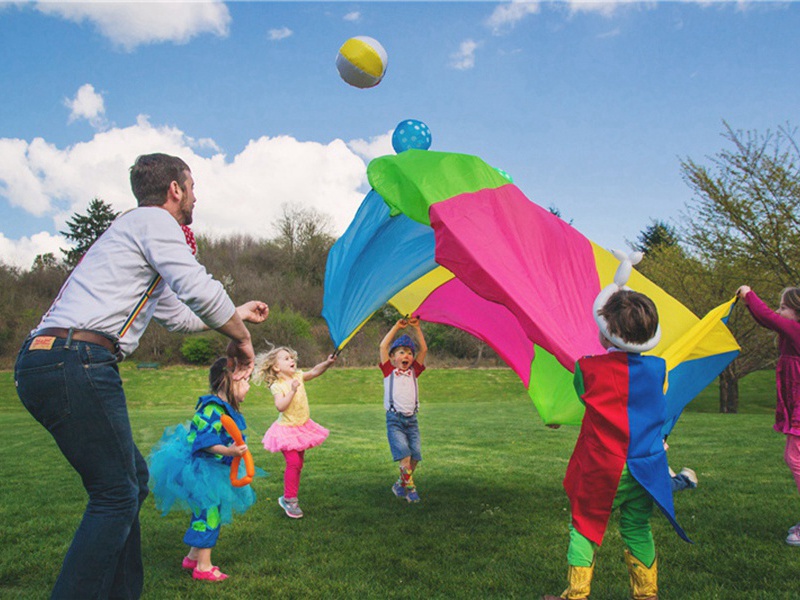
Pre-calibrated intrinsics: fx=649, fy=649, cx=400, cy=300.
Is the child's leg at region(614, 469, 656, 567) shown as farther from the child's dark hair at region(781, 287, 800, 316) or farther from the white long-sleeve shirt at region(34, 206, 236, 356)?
the child's dark hair at region(781, 287, 800, 316)

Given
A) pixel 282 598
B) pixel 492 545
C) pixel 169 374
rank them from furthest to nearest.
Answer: pixel 169 374 < pixel 492 545 < pixel 282 598

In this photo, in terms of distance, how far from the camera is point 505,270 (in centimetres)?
362

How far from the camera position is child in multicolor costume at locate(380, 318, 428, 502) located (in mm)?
5996

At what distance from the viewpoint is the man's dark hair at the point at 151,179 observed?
10.2 ft

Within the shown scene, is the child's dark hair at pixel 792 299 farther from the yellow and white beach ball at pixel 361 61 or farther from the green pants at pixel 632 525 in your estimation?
the yellow and white beach ball at pixel 361 61

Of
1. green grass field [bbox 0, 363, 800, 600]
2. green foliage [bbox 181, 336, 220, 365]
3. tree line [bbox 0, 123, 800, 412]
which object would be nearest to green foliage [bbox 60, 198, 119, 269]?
tree line [bbox 0, 123, 800, 412]

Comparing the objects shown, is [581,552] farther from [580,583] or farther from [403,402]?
[403,402]

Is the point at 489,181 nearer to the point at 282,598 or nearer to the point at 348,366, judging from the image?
the point at 282,598

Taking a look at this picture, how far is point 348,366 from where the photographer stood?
3019cm

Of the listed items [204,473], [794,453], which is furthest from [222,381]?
[794,453]

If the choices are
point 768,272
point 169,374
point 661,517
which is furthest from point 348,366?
point 661,517

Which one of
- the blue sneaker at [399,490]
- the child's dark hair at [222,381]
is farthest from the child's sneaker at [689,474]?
the child's dark hair at [222,381]

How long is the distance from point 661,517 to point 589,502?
2322mm

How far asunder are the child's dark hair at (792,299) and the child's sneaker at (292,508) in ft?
13.5
